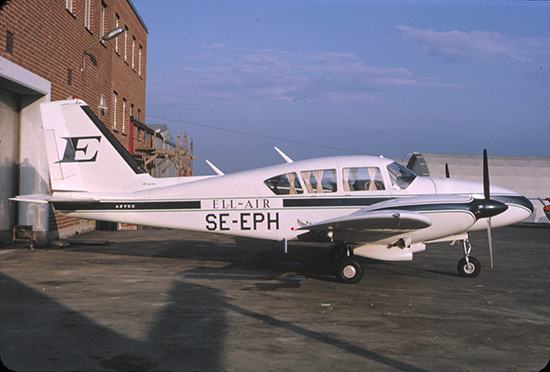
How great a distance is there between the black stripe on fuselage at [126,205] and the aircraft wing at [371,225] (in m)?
2.83

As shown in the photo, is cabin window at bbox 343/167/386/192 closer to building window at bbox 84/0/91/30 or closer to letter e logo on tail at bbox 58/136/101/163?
letter e logo on tail at bbox 58/136/101/163

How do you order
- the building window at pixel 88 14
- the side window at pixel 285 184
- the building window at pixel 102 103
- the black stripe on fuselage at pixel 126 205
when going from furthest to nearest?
the building window at pixel 102 103
the building window at pixel 88 14
the black stripe on fuselage at pixel 126 205
the side window at pixel 285 184

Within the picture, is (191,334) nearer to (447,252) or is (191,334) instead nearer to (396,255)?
(396,255)


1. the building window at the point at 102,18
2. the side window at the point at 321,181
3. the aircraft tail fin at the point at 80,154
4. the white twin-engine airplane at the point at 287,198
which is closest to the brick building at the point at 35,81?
the building window at the point at 102,18

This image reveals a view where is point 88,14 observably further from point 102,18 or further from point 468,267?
point 468,267

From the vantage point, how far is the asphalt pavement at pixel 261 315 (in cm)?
451

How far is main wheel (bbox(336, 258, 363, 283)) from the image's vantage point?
8.78 metres

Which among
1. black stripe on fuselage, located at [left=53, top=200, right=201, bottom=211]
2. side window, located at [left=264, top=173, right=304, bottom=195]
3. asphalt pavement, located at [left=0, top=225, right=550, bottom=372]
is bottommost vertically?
asphalt pavement, located at [left=0, top=225, right=550, bottom=372]

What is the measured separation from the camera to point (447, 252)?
1423 cm

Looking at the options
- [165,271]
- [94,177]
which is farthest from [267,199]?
[94,177]

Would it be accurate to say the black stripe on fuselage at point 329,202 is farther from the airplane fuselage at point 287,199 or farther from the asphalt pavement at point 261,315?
the asphalt pavement at point 261,315

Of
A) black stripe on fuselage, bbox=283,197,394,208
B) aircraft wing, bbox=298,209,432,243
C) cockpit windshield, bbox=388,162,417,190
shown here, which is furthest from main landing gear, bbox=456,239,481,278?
black stripe on fuselage, bbox=283,197,394,208

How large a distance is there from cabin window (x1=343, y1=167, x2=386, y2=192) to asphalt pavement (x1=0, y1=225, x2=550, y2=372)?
1983mm

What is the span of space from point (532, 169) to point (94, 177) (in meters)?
28.7
